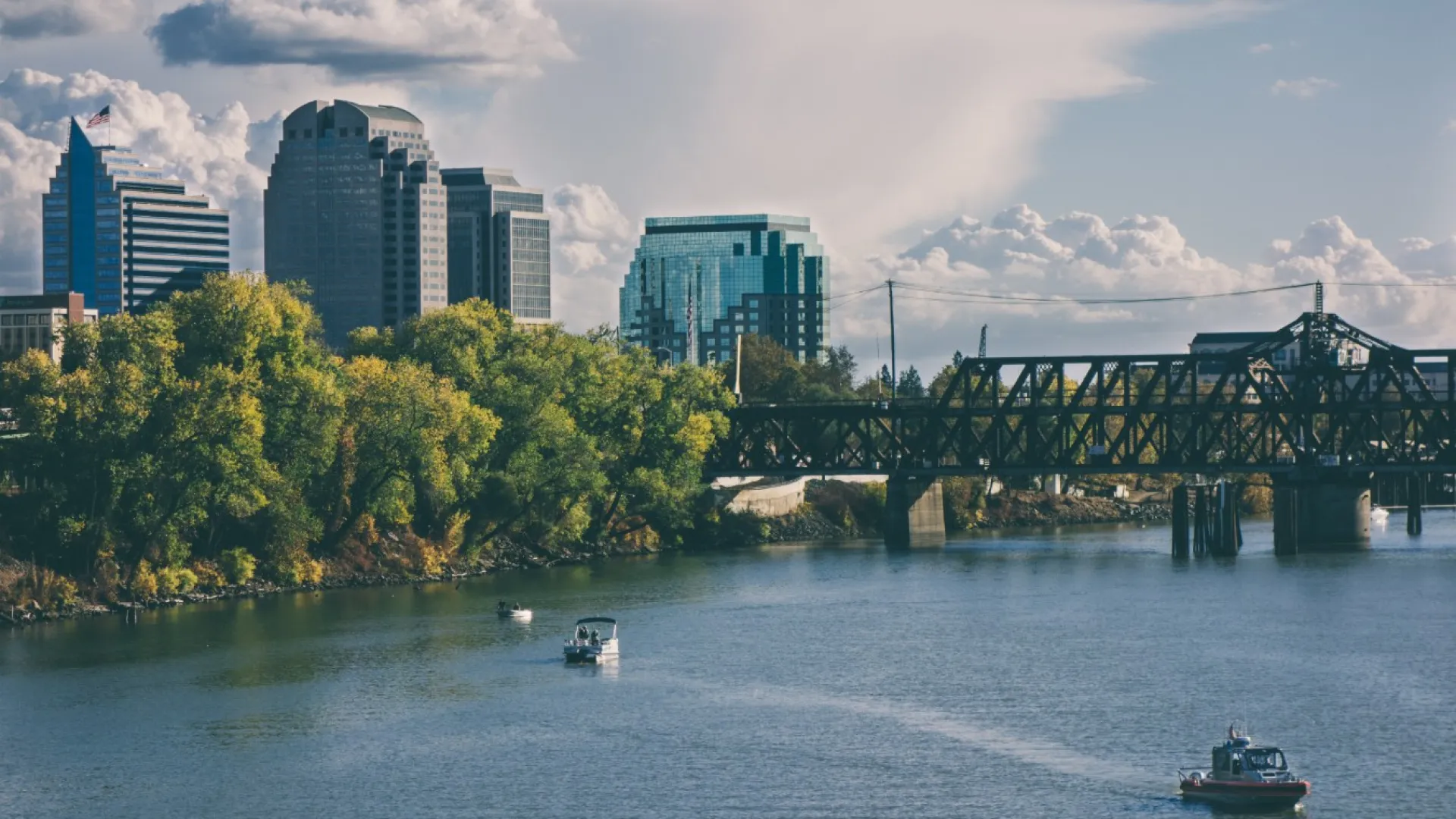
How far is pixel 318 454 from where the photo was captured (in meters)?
140

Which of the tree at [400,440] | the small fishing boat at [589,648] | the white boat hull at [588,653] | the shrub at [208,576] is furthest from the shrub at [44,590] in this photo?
the white boat hull at [588,653]

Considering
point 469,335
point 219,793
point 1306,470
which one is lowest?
point 219,793

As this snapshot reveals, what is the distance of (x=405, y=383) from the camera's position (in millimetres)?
148750

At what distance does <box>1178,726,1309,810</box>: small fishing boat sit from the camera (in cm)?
7181

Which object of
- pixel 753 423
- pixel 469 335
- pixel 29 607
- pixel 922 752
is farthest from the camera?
pixel 753 423

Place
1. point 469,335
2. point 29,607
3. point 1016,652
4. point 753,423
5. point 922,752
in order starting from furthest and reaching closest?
point 753,423, point 469,335, point 29,607, point 1016,652, point 922,752

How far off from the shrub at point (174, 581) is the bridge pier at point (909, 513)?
69.9 meters

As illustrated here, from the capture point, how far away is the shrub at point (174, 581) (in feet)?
434

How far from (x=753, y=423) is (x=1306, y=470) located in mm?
49299

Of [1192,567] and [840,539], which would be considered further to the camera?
[840,539]

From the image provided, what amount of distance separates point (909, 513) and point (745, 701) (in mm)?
95440

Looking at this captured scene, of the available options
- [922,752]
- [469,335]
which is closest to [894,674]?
[922,752]

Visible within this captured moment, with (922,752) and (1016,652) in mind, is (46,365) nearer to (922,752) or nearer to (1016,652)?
(1016,652)

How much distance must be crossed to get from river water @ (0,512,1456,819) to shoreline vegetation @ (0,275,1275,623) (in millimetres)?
6322
